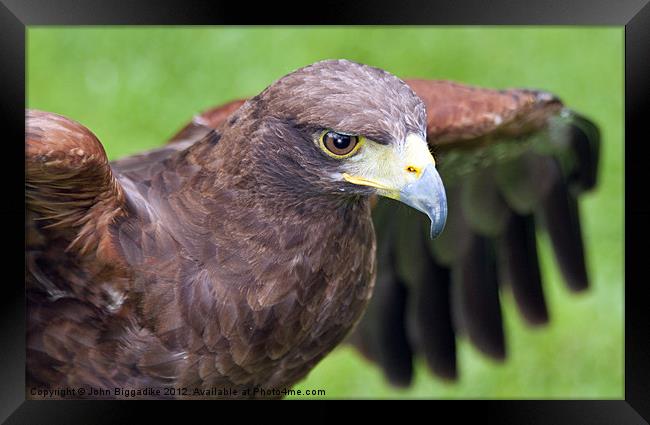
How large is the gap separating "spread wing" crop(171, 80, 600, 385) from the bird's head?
1.59 m

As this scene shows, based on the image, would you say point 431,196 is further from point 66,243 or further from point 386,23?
point 66,243

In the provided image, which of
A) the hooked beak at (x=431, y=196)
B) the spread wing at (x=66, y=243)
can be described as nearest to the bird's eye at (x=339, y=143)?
the hooked beak at (x=431, y=196)

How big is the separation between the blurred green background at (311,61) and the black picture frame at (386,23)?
3.40 m

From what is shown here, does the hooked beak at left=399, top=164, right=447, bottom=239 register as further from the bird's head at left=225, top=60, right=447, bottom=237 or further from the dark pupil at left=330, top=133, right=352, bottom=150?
the dark pupil at left=330, top=133, right=352, bottom=150

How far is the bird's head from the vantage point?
287 centimetres

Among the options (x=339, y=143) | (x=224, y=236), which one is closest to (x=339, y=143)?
(x=339, y=143)

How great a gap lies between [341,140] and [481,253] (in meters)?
2.09

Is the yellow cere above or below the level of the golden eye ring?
below

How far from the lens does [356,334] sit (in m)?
5.03

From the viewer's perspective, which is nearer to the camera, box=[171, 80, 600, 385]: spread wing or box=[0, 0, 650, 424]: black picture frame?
box=[0, 0, 650, 424]: black picture frame

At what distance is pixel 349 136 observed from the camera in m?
2.89

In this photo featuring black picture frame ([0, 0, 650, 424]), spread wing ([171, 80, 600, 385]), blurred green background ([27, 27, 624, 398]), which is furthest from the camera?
blurred green background ([27, 27, 624, 398])

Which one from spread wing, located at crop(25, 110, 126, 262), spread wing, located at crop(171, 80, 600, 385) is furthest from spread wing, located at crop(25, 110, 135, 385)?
spread wing, located at crop(171, 80, 600, 385)

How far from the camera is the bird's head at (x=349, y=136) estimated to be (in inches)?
113
